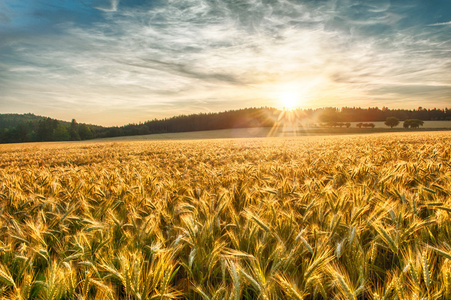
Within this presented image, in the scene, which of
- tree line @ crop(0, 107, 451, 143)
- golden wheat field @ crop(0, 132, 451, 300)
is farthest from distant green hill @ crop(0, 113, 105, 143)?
golden wheat field @ crop(0, 132, 451, 300)

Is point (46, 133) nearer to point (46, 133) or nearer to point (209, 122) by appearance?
point (46, 133)

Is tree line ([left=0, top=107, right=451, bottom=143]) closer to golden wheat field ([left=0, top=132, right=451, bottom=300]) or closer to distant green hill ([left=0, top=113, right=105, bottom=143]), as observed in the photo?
distant green hill ([left=0, top=113, right=105, bottom=143])

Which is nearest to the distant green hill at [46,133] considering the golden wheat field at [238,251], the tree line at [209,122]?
the tree line at [209,122]

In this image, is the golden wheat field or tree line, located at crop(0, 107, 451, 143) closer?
the golden wheat field

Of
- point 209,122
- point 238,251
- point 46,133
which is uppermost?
point 209,122

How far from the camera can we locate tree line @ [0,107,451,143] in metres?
85.3

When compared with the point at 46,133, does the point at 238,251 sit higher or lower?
lower

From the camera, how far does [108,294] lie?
42.0 inches

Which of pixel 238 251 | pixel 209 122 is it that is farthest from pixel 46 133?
pixel 238 251

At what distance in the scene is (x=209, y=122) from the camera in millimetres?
99250

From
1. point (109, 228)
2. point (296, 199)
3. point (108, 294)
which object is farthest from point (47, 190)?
point (296, 199)

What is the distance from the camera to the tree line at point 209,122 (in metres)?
85.3

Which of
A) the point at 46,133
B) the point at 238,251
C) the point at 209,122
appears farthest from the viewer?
the point at 209,122

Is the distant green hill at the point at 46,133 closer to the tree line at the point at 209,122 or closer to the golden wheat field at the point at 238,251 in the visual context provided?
the tree line at the point at 209,122
